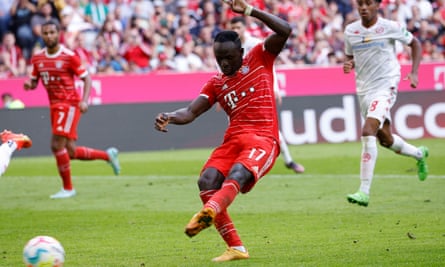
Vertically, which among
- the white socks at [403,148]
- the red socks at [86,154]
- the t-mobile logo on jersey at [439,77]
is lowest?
the t-mobile logo on jersey at [439,77]

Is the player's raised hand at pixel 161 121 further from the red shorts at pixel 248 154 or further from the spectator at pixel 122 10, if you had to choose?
the spectator at pixel 122 10

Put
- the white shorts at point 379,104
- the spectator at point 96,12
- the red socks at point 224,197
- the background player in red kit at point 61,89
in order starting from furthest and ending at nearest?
the spectator at point 96,12 → the background player in red kit at point 61,89 → the white shorts at point 379,104 → the red socks at point 224,197

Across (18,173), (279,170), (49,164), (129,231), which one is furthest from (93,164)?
(129,231)

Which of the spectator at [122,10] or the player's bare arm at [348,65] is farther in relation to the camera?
the spectator at [122,10]

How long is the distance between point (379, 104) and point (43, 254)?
5541mm

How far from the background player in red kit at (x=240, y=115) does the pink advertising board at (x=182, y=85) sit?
1272cm

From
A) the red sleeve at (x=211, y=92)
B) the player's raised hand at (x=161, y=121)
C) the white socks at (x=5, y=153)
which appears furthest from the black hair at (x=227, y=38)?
the white socks at (x=5, y=153)

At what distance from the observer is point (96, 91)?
21.5 meters

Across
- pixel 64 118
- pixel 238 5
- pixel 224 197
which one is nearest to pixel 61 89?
pixel 64 118

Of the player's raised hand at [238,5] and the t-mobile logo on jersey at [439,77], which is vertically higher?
the player's raised hand at [238,5]

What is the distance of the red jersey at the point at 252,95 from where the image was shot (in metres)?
8.70

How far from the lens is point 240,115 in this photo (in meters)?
8.76

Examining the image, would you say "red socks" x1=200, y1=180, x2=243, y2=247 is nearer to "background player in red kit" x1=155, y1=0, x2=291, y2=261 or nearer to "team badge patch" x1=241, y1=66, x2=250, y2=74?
"background player in red kit" x1=155, y1=0, x2=291, y2=261

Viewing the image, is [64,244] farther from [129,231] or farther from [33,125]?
[33,125]
